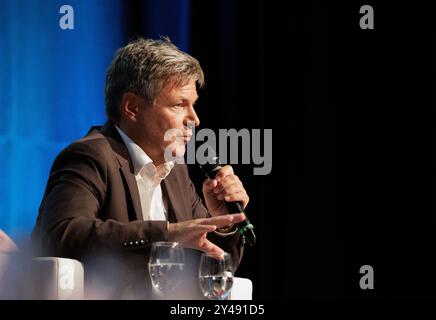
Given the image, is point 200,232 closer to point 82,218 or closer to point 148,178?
point 82,218

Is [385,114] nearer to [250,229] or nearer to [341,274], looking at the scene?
[341,274]

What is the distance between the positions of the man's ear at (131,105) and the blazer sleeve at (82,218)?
27 cm

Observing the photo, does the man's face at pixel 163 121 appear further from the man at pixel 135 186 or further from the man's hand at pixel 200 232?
the man's hand at pixel 200 232

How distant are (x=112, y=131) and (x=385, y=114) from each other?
150cm

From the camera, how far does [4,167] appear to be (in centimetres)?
304

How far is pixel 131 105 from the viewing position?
8.29 feet

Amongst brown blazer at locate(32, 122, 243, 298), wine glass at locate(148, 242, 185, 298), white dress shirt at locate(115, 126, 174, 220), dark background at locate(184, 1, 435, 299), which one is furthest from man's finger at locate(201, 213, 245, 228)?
dark background at locate(184, 1, 435, 299)

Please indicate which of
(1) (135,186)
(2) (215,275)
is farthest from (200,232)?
(1) (135,186)

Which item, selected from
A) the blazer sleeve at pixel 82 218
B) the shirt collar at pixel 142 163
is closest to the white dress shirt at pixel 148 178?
the shirt collar at pixel 142 163

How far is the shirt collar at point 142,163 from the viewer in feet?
7.95

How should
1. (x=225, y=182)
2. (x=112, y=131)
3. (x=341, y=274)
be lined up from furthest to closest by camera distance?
(x=341, y=274), (x=112, y=131), (x=225, y=182)

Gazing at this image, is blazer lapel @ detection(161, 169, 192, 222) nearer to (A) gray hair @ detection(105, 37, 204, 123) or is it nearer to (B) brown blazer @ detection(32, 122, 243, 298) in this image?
(B) brown blazer @ detection(32, 122, 243, 298)

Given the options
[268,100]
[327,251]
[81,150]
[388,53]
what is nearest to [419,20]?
[388,53]

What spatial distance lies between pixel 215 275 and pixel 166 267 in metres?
0.13
